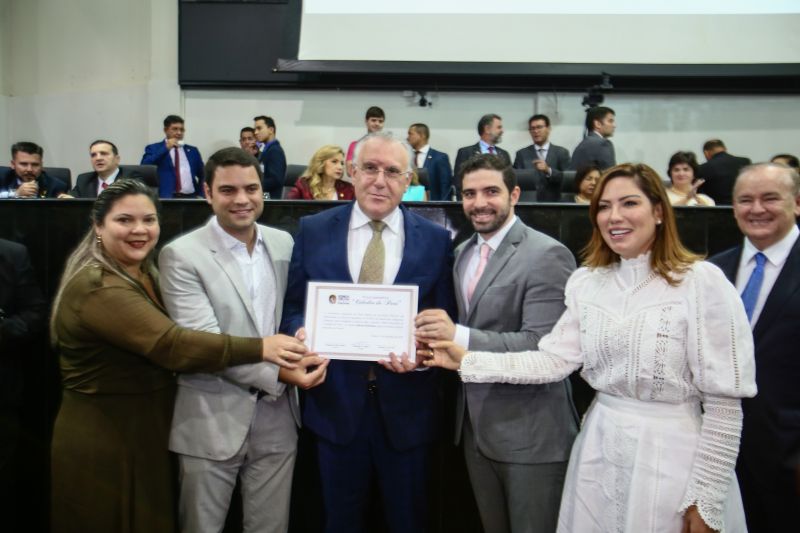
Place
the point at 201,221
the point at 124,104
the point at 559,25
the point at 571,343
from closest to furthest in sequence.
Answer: the point at 571,343
the point at 201,221
the point at 559,25
the point at 124,104

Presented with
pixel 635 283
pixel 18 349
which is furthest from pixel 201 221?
pixel 635 283

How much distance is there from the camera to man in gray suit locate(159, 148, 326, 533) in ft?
7.29

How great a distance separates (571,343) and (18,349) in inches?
98.9

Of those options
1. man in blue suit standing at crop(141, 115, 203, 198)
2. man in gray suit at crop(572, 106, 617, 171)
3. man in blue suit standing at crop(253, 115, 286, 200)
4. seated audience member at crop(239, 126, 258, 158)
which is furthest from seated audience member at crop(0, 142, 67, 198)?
man in gray suit at crop(572, 106, 617, 171)

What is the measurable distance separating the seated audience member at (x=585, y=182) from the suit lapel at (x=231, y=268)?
2.80m

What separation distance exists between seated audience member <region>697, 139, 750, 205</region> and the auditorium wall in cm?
214

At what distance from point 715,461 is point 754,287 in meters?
0.95

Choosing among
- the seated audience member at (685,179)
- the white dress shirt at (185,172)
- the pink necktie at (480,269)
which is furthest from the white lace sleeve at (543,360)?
the white dress shirt at (185,172)

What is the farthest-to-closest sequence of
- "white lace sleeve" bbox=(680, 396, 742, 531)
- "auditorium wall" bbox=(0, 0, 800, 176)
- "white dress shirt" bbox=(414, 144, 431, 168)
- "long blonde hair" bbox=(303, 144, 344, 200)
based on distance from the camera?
"auditorium wall" bbox=(0, 0, 800, 176)
"white dress shirt" bbox=(414, 144, 431, 168)
"long blonde hair" bbox=(303, 144, 344, 200)
"white lace sleeve" bbox=(680, 396, 742, 531)

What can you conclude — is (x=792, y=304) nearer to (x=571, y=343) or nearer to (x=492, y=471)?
(x=571, y=343)

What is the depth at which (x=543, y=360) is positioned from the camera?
204 cm

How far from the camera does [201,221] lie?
3.14m

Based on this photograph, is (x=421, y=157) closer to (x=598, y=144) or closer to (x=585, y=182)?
(x=598, y=144)

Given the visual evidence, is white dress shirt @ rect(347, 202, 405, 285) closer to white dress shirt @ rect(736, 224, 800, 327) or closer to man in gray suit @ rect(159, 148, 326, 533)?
man in gray suit @ rect(159, 148, 326, 533)
